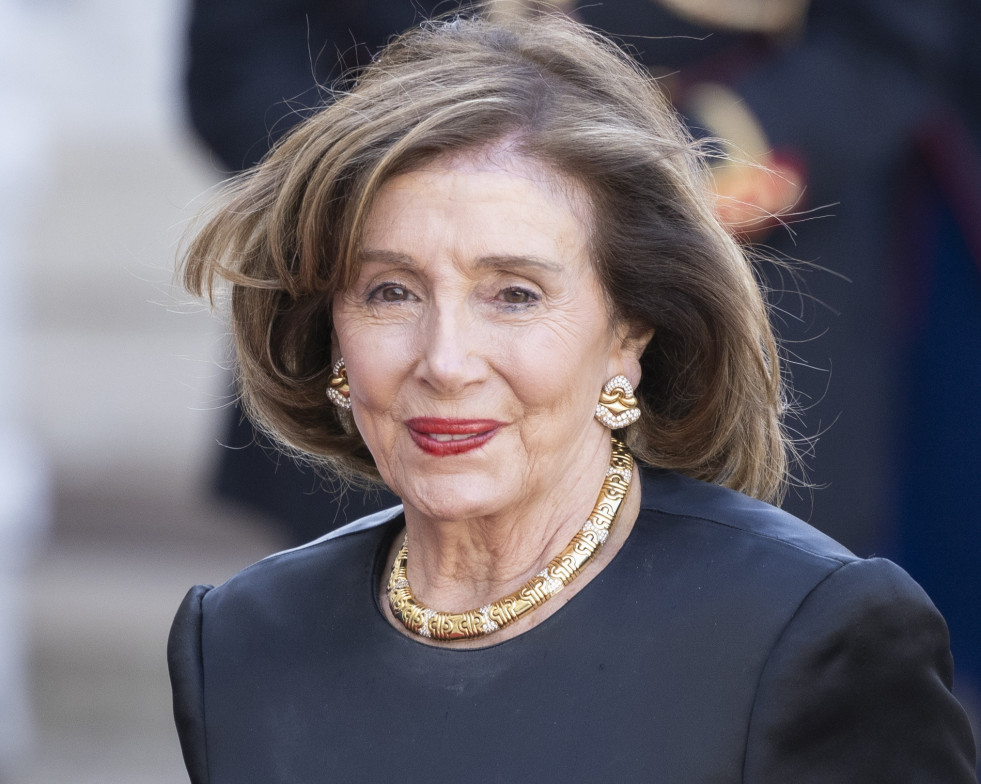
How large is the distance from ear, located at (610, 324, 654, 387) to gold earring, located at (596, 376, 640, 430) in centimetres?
2

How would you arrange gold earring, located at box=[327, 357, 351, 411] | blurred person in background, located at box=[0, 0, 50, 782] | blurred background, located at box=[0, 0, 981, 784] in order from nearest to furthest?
gold earring, located at box=[327, 357, 351, 411], blurred background, located at box=[0, 0, 981, 784], blurred person in background, located at box=[0, 0, 50, 782]

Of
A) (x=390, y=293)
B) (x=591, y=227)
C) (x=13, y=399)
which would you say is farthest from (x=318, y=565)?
(x=13, y=399)

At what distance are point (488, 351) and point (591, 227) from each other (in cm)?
24

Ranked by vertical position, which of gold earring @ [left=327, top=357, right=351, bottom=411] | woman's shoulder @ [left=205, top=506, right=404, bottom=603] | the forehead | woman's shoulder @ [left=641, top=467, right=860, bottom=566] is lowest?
woman's shoulder @ [left=205, top=506, right=404, bottom=603]

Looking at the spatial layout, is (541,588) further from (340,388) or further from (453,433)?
(340,388)

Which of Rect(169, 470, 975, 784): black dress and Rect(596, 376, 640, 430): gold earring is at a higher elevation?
Rect(596, 376, 640, 430): gold earring

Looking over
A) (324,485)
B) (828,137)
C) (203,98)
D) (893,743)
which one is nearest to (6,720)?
(324,485)

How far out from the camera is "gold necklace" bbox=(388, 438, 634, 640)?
230 cm

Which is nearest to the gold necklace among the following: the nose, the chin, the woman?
the woman

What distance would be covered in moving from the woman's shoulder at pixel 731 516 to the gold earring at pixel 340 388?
0.48 metres

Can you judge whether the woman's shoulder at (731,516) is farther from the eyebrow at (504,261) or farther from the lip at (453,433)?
the eyebrow at (504,261)

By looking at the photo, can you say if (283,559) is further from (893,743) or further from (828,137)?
(828,137)

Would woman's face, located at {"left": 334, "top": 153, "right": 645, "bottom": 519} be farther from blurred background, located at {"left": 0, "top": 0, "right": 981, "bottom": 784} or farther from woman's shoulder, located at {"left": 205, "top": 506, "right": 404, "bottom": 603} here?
blurred background, located at {"left": 0, "top": 0, "right": 981, "bottom": 784}

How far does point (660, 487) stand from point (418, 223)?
1.80 feet
